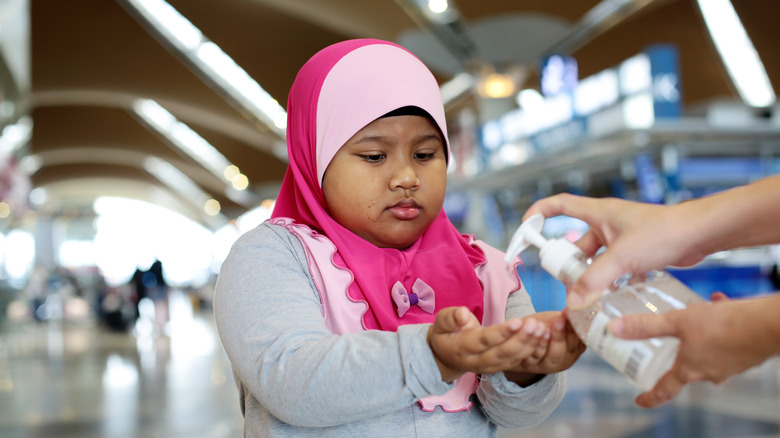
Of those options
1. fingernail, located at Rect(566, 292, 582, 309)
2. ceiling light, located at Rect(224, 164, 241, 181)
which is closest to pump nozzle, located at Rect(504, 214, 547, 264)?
fingernail, located at Rect(566, 292, 582, 309)

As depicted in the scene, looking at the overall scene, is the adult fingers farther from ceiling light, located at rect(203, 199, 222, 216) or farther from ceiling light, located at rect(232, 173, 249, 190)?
ceiling light, located at rect(203, 199, 222, 216)

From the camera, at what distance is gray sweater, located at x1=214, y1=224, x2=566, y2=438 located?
831 millimetres

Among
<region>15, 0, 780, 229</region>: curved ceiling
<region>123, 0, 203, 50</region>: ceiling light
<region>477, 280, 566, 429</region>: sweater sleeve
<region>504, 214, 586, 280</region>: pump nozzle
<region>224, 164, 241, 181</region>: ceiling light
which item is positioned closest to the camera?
<region>504, 214, 586, 280</region>: pump nozzle

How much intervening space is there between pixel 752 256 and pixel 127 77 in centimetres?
1996

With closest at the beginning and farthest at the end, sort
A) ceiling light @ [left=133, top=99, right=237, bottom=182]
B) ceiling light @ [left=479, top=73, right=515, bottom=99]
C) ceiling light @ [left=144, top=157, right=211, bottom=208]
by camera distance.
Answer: ceiling light @ [left=479, top=73, right=515, bottom=99], ceiling light @ [left=133, top=99, right=237, bottom=182], ceiling light @ [left=144, top=157, right=211, bottom=208]

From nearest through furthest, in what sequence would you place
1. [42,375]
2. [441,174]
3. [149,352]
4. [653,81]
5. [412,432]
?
1. [412,432]
2. [441,174]
3. [42,375]
4. [653,81]
5. [149,352]

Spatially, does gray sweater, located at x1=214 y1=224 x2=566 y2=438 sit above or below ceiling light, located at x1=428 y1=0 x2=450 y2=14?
below

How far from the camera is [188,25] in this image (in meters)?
18.4

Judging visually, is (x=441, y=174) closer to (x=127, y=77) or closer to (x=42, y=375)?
(x=42, y=375)

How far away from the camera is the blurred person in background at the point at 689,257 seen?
750 millimetres

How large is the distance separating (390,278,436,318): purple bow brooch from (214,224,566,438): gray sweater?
0.42ft

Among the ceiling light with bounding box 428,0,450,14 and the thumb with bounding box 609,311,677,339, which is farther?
the ceiling light with bounding box 428,0,450,14

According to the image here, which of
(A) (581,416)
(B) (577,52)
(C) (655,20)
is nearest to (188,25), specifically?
(B) (577,52)

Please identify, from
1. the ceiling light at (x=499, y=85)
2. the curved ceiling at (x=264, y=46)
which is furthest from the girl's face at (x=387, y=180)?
the ceiling light at (x=499, y=85)
